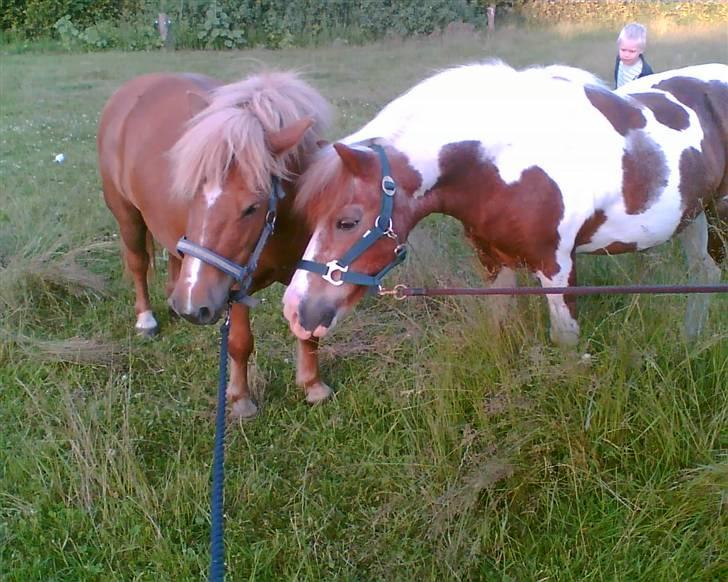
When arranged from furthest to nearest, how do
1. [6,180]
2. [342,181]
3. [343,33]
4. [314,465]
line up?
[343,33]
[6,180]
[314,465]
[342,181]

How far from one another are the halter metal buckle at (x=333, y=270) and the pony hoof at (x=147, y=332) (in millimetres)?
1908

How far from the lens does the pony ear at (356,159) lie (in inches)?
90.0

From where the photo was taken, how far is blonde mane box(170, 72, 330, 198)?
2334mm

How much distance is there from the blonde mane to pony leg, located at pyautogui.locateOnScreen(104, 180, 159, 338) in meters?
1.45

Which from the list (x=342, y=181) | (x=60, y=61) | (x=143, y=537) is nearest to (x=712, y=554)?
(x=342, y=181)

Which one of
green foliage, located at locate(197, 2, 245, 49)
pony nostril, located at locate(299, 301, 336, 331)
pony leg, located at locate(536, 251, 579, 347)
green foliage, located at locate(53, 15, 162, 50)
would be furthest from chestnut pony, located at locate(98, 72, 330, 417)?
green foliage, located at locate(53, 15, 162, 50)

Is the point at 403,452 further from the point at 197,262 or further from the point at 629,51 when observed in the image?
the point at 629,51

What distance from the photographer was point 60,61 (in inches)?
512

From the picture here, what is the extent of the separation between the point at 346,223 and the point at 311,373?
109 centimetres

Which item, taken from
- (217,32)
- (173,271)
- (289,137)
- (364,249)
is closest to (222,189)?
(289,137)

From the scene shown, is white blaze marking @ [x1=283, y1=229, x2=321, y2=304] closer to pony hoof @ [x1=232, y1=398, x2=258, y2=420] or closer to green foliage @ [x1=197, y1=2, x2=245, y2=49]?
pony hoof @ [x1=232, y1=398, x2=258, y2=420]

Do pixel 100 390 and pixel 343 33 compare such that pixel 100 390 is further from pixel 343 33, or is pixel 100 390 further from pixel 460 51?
pixel 343 33

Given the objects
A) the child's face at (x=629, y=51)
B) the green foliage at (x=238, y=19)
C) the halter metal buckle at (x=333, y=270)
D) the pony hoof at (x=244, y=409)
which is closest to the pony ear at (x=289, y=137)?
the halter metal buckle at (x=333, y=270)

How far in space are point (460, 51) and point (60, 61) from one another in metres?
7.84
